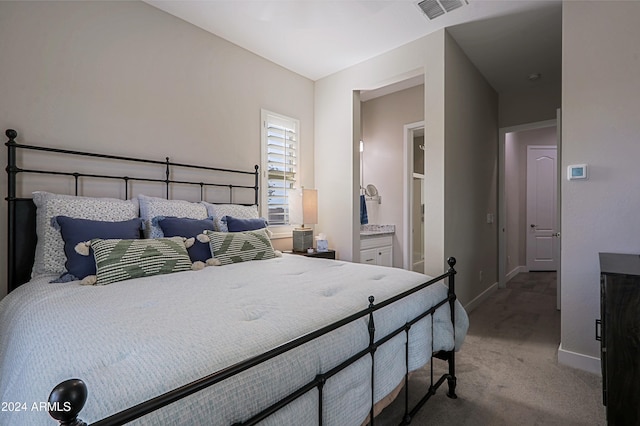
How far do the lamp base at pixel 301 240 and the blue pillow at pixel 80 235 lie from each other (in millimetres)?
1774

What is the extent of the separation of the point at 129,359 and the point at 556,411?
7.21 ft

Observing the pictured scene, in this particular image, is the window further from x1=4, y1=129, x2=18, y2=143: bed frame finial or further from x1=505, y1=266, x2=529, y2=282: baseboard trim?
x1=505, y1=266, x2=529, y2=282: baseboard trim

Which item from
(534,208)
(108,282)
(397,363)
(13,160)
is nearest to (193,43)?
(13,160)

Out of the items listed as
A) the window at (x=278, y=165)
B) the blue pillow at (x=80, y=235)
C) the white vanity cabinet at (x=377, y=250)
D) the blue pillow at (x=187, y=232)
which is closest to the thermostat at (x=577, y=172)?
the white vanity cabinet at (x=377, y=250)

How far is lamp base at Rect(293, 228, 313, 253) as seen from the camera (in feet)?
11.2

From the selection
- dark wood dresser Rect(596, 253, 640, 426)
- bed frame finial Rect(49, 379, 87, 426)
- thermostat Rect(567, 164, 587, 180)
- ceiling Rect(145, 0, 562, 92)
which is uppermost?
ceiling Rect(145, 0, 562, 92)

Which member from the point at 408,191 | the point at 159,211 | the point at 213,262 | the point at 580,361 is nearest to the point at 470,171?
the point at 408,191

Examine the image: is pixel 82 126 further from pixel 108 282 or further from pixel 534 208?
pixel 534 208

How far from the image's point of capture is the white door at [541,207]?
5598mm

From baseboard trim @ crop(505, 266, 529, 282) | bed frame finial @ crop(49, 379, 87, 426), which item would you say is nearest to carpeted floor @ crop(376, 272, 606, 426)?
bed frame finial @ crop(49, 379, 87, 426)

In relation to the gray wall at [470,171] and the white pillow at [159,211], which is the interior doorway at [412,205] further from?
the white pillow at [159,211]

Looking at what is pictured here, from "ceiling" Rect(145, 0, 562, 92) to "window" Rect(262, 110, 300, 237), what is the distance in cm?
72

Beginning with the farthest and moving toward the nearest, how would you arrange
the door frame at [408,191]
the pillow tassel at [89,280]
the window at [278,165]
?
the door frame at [408,191] < the window at [278,165] < the pillow tassel at [89,280]

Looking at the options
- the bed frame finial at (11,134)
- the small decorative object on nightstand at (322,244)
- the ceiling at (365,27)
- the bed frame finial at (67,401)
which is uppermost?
the ceiling at (365,27)
